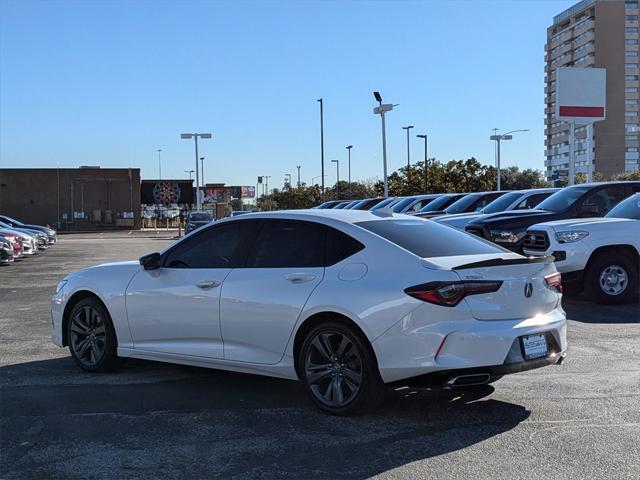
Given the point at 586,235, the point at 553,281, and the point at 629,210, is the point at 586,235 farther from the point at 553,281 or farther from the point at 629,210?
the point at 553,281

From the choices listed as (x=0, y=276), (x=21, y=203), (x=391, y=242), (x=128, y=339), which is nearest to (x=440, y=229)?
(x=391, y=242)

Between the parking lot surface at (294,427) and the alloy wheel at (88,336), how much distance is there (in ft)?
0.66

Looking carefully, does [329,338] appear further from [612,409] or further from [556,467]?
[612,409]

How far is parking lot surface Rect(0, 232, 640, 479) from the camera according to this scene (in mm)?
4504

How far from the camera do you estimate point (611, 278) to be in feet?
36.3

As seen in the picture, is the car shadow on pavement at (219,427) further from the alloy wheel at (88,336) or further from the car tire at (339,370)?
the alloy wheel at (88,336)

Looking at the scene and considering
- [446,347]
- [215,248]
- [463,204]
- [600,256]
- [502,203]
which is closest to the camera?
[446,347]

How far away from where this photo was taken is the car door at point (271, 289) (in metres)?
5.72

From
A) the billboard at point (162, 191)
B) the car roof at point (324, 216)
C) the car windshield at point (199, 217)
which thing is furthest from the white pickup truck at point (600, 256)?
the billboard at point (162, 191)

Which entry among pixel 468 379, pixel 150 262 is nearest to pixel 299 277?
pixel 468 379

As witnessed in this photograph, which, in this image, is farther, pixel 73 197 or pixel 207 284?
pixel 73 197

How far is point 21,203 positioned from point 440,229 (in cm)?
6276

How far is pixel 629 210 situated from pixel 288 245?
773 centimetres

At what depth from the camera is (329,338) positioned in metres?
5.54
